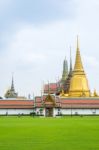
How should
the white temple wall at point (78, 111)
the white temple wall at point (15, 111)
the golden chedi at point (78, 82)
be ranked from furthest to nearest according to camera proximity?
the golden chedi at point (78, 82)
the white temple wall at point (15, 111)
the white temple wall at point (78, 111)

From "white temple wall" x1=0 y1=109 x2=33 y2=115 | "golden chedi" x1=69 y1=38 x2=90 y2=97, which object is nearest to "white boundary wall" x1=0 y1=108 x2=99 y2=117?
"white temple wall" x1=0 y1=109 x2=33 y2=115

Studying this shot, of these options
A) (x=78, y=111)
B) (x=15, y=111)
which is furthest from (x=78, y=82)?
(x=15, y=111)

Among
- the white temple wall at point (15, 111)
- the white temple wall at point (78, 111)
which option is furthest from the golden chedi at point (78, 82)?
the white temple wall at point (15, 111)

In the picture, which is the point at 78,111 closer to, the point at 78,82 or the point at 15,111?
the point at 15,111

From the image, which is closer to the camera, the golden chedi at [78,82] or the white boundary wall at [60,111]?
the white boundary wall at [60,111]

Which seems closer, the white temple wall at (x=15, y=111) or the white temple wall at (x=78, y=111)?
the white temple wall at (x=78, y=111)

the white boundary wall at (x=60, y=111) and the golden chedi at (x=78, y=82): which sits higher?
the golden chedi at (x=78, y=82)

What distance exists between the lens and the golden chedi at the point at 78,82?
92375 millimetres

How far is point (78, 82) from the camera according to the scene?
305 feet

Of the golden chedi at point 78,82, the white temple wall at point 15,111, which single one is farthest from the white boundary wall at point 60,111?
the golden chedi at point 78,82

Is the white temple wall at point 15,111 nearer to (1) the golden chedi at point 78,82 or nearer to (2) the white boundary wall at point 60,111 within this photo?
(2) the white boundary wall at point 60,111

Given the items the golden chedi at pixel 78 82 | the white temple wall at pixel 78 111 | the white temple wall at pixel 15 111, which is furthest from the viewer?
the golden chedi at pixel 78 82

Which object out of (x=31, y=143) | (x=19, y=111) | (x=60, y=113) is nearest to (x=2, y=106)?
(x=19, y=111)

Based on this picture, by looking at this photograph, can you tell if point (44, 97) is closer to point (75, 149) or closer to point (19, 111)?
point (19, 111)
